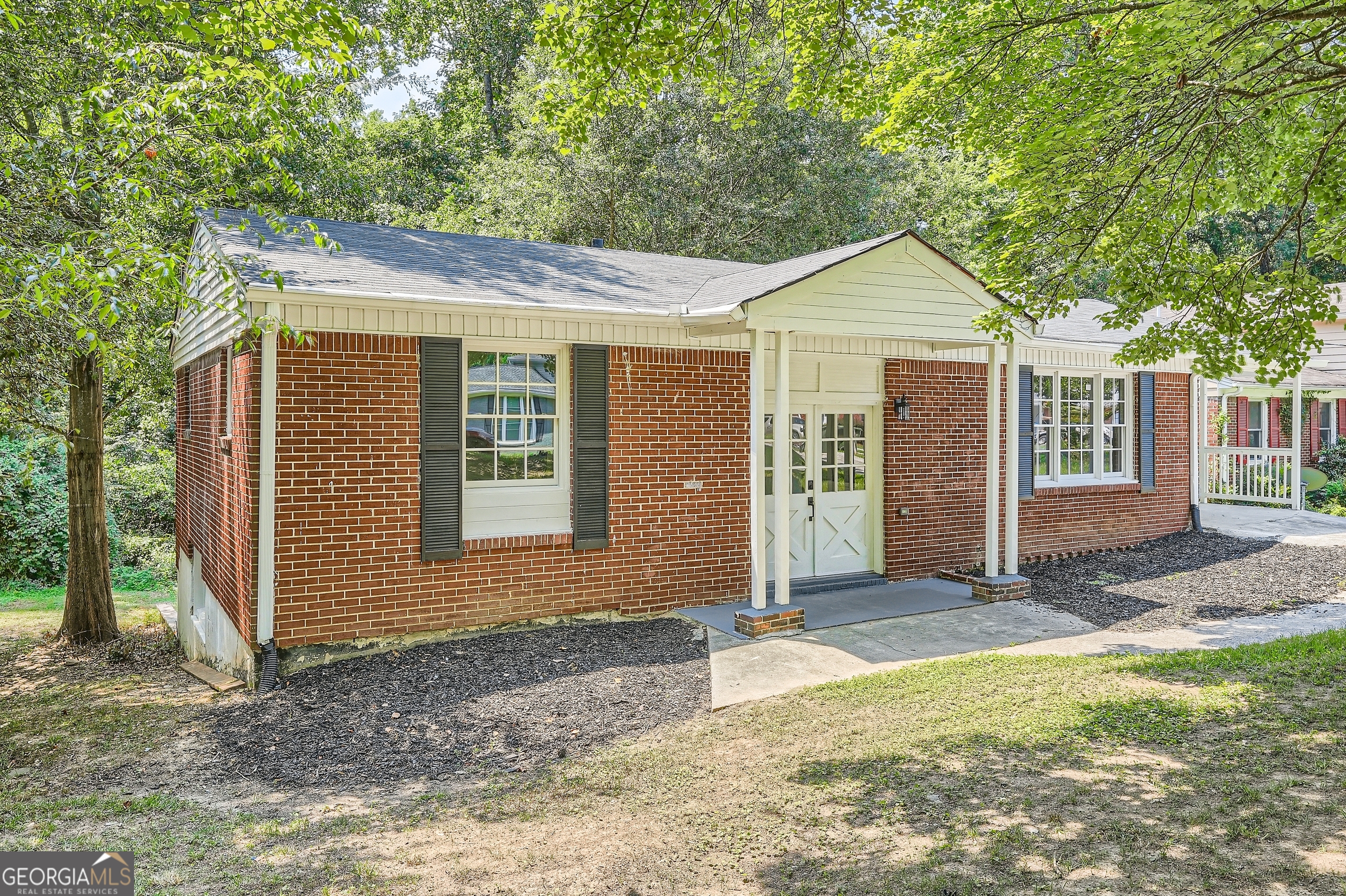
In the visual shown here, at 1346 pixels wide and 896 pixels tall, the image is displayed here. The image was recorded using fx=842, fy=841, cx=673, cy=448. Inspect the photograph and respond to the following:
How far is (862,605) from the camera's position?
30.2ft

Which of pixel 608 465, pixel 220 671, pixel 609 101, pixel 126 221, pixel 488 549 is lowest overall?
pixel 220 671

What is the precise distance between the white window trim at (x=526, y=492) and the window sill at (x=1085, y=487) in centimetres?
687

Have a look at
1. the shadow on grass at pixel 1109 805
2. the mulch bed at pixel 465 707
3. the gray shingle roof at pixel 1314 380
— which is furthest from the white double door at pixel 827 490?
the gray shingle roof at pixel 1314 380

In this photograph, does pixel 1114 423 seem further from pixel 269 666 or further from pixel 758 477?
pixel 269 666

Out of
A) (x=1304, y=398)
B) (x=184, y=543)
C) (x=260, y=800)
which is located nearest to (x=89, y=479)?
(x=184, y=543)

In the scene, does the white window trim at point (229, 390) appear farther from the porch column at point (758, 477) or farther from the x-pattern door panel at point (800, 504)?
the x-pattern door panel at point (800, 504)

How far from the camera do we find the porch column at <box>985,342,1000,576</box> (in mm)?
9688

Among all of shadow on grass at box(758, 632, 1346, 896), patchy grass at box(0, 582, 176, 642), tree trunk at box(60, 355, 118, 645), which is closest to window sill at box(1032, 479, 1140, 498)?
shadow on grass at box(758, 632, 1346, 896)

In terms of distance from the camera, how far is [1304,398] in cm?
1962

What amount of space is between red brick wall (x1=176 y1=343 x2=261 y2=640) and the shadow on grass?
5117 mm

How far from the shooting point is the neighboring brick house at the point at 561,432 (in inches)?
285

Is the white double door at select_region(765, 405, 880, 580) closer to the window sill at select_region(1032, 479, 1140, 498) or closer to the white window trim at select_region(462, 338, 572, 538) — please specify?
the white window trim at select_region(462, 338, 572, 538)

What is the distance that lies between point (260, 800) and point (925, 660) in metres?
5.16

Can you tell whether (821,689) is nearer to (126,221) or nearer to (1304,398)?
(126,221)
